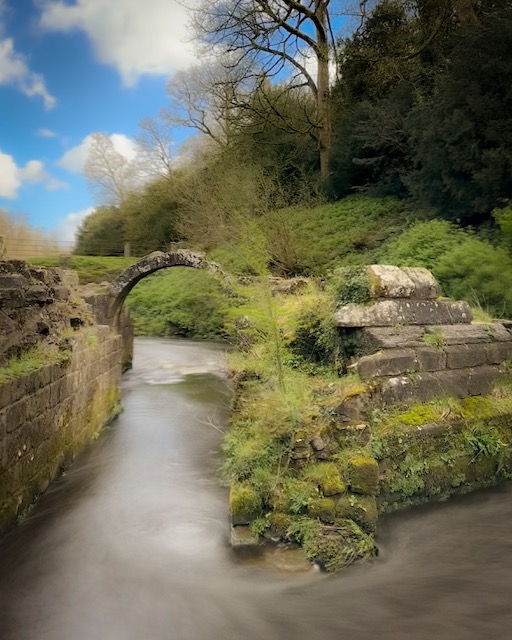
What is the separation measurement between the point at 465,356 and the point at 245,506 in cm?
337

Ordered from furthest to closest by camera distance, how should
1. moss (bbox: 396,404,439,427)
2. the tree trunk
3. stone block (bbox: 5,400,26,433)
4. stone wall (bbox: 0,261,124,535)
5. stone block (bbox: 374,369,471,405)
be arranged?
the tree trunk → stone block (bbox: 374,369,471,405) → moss (bbox: 396,404,439,427) → stone wall (bbox: 0,261,124,535) → stone block (bbox: 5,400,26,433)

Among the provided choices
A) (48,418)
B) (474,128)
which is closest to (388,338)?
(48,418)

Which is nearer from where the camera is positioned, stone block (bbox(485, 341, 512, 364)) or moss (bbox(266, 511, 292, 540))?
moss (bbox(266, 511, 292, 540))

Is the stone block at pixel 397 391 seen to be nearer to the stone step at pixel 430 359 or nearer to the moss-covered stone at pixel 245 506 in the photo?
the stone step at pixel 430 359

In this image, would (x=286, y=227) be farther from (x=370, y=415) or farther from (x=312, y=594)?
(x=312, y=594)

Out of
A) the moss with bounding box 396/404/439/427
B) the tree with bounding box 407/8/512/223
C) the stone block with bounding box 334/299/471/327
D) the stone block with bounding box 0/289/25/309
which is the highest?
the tree with bounding box 407/8/512/223

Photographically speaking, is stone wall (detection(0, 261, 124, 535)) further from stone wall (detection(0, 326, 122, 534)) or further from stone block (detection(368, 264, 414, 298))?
stone block (detection(368, 264, 414, 298))

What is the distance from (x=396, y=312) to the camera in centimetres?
633

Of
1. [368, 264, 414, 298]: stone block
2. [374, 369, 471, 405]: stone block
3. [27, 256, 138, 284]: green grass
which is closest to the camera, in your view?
[374, 369, 471, 405]: stone block

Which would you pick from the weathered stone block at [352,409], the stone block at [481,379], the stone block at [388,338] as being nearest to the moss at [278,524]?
the weathered stone block at [352,409]

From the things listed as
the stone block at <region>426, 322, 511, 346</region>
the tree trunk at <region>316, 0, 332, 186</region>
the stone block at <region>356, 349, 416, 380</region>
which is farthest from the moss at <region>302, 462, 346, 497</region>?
the tree trunk at <region>316, 0, 332, 186</region>

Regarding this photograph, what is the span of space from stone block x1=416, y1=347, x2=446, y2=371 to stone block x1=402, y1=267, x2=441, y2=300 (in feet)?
2.66

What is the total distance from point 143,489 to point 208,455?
1.48m

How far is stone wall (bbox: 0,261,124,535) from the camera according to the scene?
18.2ft
